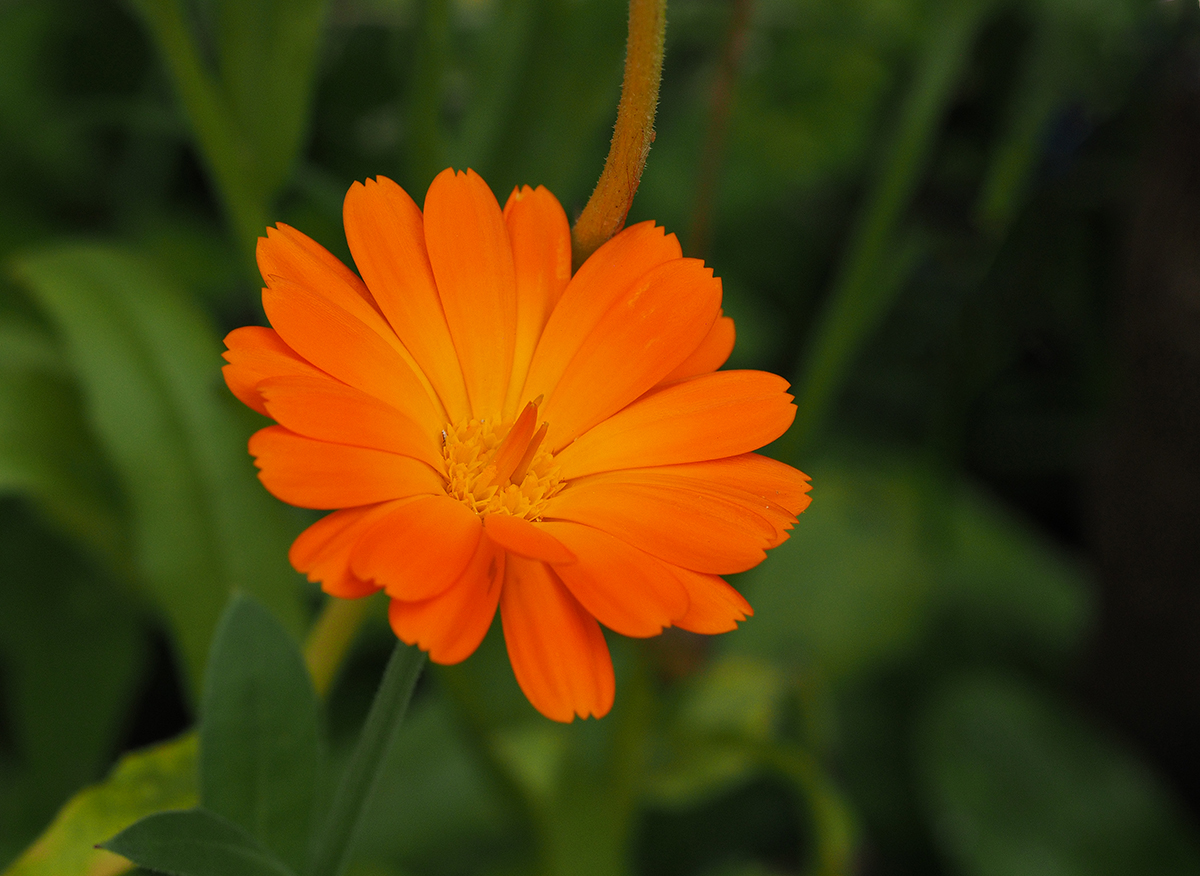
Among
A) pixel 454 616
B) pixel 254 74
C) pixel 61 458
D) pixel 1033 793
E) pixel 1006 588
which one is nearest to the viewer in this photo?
pixel 454 616

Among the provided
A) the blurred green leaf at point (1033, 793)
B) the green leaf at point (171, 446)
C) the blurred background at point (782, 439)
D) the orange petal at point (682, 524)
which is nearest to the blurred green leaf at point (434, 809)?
the blurred background at point (782, 439)

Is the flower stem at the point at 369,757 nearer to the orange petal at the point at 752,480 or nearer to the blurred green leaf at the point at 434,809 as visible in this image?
the orange petal at the point at 752,480

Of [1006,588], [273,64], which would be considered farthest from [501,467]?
[1006,588]

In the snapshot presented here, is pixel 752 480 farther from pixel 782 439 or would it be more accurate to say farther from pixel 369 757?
pixel 782 439

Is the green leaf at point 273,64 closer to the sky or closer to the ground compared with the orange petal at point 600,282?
closer to the ground

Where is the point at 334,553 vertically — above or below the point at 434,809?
above

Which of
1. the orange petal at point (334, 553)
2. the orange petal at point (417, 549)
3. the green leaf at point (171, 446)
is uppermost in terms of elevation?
the orange petal at point (417, 549)

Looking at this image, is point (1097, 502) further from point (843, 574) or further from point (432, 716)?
point (432, 716)

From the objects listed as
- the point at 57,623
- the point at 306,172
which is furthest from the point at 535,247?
the point at 57,623
